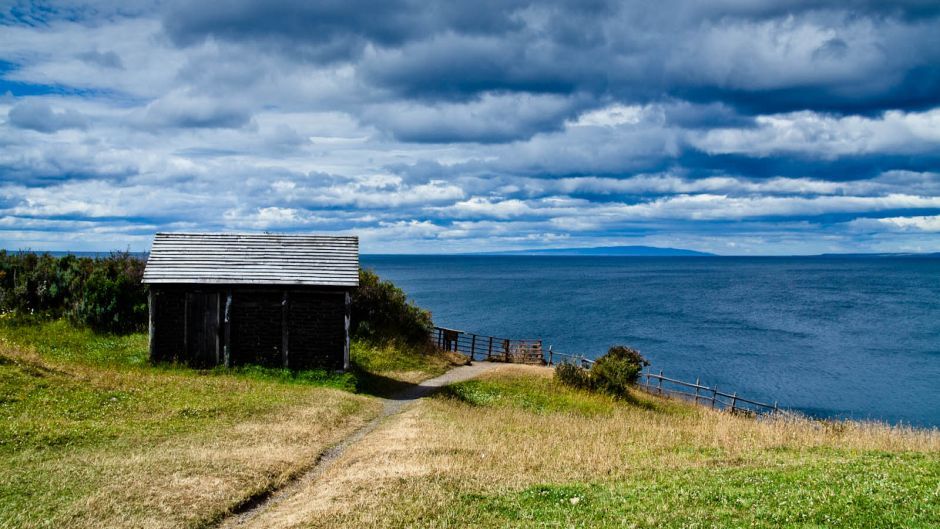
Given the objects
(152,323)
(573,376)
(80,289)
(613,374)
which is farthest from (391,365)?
(80,289)

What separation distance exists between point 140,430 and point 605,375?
20573mm

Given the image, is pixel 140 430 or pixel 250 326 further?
pixel 250 326

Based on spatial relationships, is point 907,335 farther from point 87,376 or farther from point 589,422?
point 87,376

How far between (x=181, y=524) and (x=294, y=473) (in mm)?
3900

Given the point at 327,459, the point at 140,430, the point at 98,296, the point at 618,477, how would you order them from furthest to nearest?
the point at 98,296 → the point at 140,430 → the point at 327,459 → the point at 618,477

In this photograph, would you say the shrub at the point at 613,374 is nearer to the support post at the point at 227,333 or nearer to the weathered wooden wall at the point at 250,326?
the weathered wooden wall at the point at 250,326

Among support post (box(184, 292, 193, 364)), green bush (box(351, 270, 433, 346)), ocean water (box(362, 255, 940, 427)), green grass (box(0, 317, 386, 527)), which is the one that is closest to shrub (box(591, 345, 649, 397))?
green bush (box(351, 270, 433, 346))

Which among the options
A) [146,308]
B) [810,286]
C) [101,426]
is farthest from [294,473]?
[810,286]

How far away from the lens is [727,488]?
1243 centimetres

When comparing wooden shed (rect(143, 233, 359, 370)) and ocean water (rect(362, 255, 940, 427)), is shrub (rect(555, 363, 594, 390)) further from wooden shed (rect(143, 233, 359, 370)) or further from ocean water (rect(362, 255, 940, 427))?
ocean water (rect(362, 255, 940, 427))

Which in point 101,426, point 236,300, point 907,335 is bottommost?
point 907,335

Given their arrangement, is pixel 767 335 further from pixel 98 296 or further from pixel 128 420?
pixel 128 420

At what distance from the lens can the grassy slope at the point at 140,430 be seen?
1222 centimetres

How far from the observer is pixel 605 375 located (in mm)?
31688
